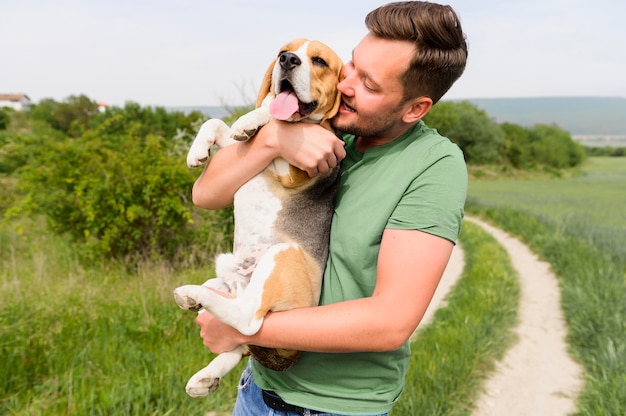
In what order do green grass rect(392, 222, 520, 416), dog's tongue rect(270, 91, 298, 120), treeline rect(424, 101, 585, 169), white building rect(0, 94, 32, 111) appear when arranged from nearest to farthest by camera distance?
dog's tongue rect(270, 91, 298, 120) → green grass rect(392, 222, 520, 416) → treeline rect(424, 101, 585, 169) → white building rect(0, 94, 32, 111)

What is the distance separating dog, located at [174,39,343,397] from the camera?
197 cm

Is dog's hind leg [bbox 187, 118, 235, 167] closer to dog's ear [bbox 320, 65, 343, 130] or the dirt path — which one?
dog's ear [bbox 320, 65, 343, 130]

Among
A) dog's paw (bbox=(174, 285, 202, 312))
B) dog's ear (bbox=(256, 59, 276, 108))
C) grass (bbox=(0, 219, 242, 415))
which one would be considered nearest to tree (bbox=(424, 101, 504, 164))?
grass (bbox=(0, 219, 242, 415))

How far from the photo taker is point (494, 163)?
57031 mm

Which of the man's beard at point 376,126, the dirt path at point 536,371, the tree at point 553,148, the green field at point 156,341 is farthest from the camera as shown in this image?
the tree at point 553,148

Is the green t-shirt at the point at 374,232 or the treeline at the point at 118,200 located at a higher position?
the green t-shirt at the point at 374,232

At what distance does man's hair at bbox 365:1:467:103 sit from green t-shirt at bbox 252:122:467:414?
193mm

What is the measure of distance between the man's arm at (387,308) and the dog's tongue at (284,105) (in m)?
0.80

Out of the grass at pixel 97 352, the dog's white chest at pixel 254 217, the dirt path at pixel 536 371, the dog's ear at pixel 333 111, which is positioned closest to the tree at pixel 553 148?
the dirt path at pixel 536 371

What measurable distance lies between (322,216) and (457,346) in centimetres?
404

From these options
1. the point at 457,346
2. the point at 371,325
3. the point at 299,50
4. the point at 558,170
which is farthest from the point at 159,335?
the point at 558,170

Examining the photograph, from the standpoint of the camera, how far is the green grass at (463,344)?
4.59m

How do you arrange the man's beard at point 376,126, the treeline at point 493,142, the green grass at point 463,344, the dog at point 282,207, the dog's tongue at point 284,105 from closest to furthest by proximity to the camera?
the man's beard at point 376,126, the dog at point 282,207, the dog's tongue at point 284,105, the green grass at point 463,344, the treeline at point 493,142

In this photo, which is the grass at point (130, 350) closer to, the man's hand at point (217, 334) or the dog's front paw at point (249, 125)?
the man's hand at point (217, 334)
